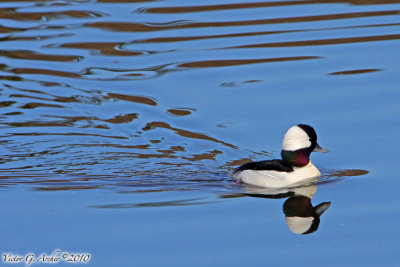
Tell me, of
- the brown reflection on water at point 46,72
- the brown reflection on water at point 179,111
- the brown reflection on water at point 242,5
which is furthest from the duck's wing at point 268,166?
the brown reflection on water at point 242,5

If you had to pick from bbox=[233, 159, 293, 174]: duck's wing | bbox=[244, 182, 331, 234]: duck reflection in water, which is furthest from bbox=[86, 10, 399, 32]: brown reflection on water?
bbox=[244, 182, 331, 234]: duck reflection in water

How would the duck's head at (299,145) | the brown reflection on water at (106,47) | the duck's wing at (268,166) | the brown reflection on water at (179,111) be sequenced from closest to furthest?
1. the duck's wing at (268,166)
2. the duck's head at (299,145)
3. the brown reflection on water at (179,111)
4. the brown reflection on water at (106,47)

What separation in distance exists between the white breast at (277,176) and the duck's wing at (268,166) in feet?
0.14

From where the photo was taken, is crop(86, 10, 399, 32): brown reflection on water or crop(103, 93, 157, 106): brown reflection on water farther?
crop(86, 10, 399, 32): brown reflection on water

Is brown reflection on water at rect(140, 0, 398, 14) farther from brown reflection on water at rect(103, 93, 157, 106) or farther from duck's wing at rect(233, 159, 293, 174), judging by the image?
duck's wing at rect(233, 159, 293, 174)

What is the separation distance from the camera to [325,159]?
37.7 feet

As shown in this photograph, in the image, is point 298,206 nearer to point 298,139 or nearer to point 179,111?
point 298,139

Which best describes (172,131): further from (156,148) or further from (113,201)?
(113,201)

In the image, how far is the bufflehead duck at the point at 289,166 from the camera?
35.1 feet

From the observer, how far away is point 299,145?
10.9m

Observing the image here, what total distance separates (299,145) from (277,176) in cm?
49

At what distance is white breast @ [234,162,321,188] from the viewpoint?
1070 cm

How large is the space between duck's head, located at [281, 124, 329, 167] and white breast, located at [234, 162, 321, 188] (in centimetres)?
11

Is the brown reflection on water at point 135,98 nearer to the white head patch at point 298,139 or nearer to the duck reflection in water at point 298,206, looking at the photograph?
the white head patch at point 298,139
